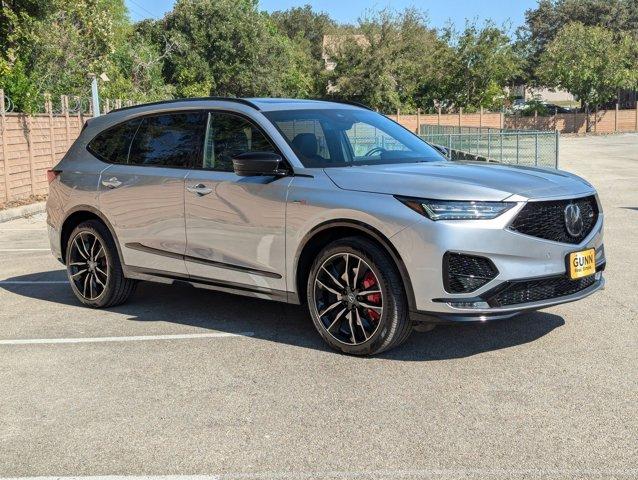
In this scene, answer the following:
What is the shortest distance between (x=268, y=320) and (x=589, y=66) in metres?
63.5

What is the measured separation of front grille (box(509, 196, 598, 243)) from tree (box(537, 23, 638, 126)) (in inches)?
2493

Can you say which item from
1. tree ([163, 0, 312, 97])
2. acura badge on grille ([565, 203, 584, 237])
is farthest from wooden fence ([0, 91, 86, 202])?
tree ([163, 0, 312, 97])

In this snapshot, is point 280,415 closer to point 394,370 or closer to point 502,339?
point 394,370

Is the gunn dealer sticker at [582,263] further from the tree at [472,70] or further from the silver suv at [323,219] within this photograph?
the tree at [472,70]

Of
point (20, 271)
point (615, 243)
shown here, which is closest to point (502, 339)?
point (615, 243)

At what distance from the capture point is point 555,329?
6.33 m

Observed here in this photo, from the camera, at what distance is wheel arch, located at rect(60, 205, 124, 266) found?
7254mm

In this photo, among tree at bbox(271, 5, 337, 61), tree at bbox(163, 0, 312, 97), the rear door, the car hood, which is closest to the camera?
the car hood

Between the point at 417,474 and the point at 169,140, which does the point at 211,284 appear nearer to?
the point at 169,140

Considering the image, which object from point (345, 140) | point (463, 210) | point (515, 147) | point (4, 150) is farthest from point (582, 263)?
point (515, 147)

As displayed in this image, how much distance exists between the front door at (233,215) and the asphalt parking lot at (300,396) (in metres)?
0.52

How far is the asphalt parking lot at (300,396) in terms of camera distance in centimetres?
402

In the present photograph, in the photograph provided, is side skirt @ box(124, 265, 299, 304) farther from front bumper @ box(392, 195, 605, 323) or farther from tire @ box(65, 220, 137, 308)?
front bumper @ box(392, 195, 605, 323)

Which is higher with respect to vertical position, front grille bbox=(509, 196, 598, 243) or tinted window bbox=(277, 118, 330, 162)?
tinted window bbox=(277, 118, 330, 162)
